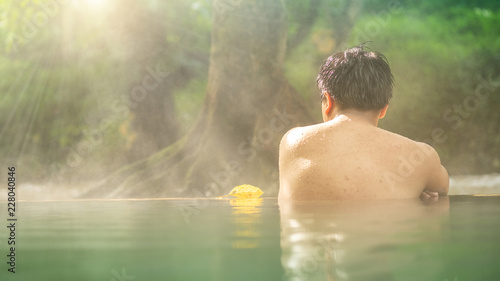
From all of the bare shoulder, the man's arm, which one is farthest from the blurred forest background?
the bare shoulder

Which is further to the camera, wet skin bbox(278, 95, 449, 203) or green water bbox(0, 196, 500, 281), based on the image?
wet skin bbox(278, 95, 449, 203)

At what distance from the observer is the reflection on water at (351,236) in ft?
2.62

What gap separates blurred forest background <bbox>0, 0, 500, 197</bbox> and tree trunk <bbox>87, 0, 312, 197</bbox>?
Result: 0.05 feet

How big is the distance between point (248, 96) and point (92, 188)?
2.42 metres

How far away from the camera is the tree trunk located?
6.08 m

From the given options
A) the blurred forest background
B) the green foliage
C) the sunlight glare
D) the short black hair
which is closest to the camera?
the short black hair

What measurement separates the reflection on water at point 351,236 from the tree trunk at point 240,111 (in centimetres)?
415

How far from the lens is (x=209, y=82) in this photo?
6391 mm

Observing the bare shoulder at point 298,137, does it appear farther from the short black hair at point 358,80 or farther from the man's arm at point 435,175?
the man's arm at point 435,175

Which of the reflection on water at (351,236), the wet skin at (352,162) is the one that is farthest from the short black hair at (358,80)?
the reflection on water at (351,236)

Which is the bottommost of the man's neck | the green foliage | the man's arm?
the man's arm

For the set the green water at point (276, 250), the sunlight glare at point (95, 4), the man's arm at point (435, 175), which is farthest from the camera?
the sunlight glare at point (95, 4)

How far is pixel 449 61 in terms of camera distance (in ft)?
24.9

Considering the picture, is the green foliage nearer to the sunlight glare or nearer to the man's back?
the sunlight glare
